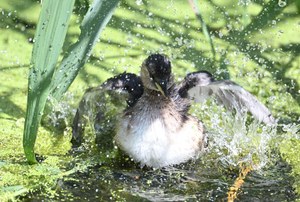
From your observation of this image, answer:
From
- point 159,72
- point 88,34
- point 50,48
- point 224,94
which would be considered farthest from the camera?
point 224,94

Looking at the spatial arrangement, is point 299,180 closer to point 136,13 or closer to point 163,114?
point 163,114

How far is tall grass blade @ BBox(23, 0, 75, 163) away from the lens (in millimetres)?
3545

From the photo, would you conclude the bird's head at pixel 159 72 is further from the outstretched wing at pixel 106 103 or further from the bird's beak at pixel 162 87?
the outstretched wing at pixel 106 103

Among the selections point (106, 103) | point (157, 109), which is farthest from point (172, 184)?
point (106, 103)

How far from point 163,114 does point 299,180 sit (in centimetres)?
110

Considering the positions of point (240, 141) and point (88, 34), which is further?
point (240, 141)

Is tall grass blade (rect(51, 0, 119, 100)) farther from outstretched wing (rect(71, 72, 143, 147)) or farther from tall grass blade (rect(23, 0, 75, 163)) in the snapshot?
outstretched wing (rect(71, 72, 143, 147))

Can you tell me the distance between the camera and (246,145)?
201 inches

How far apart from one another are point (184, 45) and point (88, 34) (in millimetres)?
2363

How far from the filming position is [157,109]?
5.02 m

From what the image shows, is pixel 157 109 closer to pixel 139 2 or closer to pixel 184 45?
pixel 184 45

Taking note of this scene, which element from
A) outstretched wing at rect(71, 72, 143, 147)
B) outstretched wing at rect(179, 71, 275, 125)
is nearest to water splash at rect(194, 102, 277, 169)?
outstretched wing at rect(179, 71, 275, 125)

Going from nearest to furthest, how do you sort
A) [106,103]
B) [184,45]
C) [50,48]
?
[50,48] → [106,103] → [184,45]

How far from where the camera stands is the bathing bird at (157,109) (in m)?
4.80
